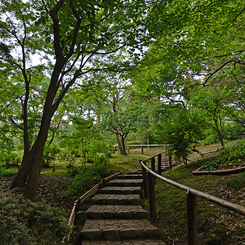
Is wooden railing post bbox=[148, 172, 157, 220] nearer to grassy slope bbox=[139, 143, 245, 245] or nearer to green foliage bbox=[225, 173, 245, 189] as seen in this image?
grassy slope bbox=[139, 143, 245, 245]

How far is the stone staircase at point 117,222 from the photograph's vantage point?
10.6 feet

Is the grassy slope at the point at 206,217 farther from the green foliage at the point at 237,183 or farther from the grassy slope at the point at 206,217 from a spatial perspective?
the green foliage at the point at 237,183

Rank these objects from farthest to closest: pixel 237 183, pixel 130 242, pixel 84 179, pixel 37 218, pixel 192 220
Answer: pixel 84 179, pixel 237 183, pixel 130 242, pixel 37 218, pixel 192 220

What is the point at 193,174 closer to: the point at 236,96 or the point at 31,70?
the point at 236,96

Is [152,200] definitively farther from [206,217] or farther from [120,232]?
[206,217]

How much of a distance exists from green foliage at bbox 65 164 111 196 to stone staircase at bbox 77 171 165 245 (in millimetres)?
523

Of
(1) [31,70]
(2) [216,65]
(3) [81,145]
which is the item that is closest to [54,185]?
(3) [81,145]

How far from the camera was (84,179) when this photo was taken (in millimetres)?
5949

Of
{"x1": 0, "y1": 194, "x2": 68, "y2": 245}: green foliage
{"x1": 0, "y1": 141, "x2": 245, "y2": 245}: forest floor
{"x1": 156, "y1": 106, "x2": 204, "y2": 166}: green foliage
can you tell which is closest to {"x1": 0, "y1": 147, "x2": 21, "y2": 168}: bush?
{"x1": 0, "y1": 141, "x2": 245, "y2": 245}: forest floor

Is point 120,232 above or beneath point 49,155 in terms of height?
beneath

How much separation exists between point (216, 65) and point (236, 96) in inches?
64.6

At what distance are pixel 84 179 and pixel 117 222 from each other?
2385 mm

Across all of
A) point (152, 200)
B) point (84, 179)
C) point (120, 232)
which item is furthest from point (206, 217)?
point (84, 179)

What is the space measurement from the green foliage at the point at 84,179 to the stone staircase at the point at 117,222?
20.6 inches
